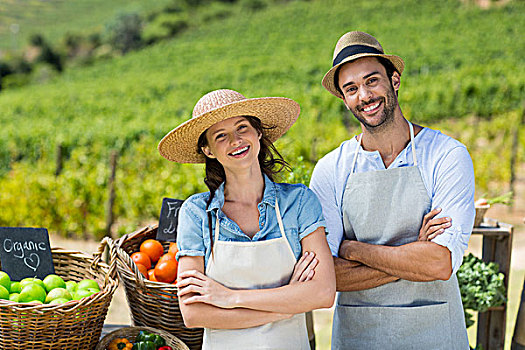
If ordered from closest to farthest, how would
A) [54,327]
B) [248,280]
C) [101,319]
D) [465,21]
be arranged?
[248,280], [54,327], [101,319], [465,21]

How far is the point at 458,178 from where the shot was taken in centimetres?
174

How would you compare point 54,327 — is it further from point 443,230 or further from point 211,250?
point 443,230

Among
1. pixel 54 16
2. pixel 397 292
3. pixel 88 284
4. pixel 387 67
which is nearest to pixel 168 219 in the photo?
pixel 88 284

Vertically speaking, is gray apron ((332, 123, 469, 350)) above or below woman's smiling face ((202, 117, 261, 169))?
below

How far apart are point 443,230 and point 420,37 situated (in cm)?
3115

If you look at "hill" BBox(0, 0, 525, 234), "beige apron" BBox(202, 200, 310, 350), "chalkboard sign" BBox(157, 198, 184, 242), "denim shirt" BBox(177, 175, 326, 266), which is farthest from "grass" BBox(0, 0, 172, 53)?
"beige apron" BBox(202, 200, 310, 350)

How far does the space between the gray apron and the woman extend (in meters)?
0.27

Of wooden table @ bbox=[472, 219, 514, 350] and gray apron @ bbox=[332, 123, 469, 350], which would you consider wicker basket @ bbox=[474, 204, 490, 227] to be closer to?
wooden table @ bbox=[472, 219, 514, 350]

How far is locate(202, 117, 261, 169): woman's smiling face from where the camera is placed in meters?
1.68

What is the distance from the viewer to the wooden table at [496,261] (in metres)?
2.74

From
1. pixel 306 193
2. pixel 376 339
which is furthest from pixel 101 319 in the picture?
pixel 376 339

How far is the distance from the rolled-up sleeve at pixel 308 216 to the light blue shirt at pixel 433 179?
0.23m

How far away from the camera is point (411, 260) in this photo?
1736 millimetres

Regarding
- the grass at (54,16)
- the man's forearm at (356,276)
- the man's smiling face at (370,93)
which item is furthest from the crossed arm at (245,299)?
the grass at (54,16)
